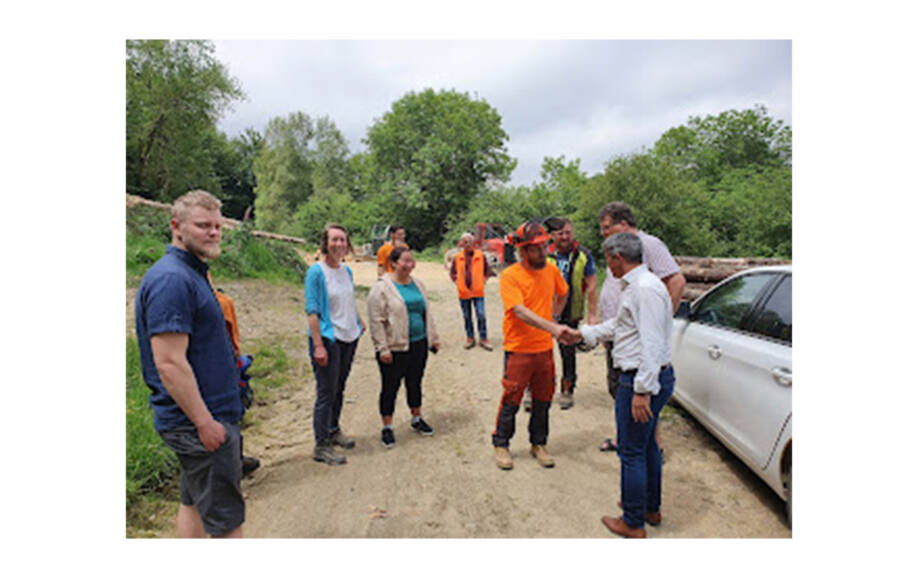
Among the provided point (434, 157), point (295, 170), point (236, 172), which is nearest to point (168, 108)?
point (434, 157)

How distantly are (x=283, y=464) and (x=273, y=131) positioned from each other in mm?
44023

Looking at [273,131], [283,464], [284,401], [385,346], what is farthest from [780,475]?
[273,131]

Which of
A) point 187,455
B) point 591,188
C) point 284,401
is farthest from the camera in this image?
point 591,188

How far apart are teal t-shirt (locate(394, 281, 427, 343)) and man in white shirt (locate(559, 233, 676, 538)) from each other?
1767mm

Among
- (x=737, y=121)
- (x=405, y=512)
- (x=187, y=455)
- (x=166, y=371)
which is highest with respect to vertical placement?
(x=737, y=121)

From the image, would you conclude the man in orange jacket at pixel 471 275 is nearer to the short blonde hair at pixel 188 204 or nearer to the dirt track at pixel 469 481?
the dirt track at pixel 469 481

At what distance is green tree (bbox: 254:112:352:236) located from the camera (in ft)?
122

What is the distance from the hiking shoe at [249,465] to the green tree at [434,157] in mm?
24491

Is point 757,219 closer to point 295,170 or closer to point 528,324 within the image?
point 528,324

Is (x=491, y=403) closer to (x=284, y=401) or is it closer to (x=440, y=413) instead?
(x=440, y=413)

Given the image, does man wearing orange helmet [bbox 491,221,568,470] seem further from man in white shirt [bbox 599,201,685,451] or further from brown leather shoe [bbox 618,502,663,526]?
brown leather shoe [bbox 618,502,663,526]

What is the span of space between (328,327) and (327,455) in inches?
41.4

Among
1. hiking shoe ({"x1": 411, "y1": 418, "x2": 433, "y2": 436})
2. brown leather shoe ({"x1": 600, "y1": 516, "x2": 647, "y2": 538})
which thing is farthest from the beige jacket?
brown leather shoe ({"x1": 600, "y1": 516, "x2": 647, "y2": 538})

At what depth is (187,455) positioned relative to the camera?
193 cm
